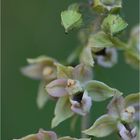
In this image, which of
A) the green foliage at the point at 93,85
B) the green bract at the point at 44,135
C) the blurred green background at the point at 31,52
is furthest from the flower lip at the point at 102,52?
the blurred green background at the point at 31,52

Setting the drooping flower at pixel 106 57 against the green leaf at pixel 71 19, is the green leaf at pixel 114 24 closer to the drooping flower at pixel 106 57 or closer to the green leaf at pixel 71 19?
the green leaf at pixel 71 19

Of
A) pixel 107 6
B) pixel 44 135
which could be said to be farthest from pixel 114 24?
pixel 44 135

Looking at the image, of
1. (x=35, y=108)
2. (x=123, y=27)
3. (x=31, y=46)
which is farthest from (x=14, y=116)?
(x=123, y=27)

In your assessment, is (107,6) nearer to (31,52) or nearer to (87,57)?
(87,57)

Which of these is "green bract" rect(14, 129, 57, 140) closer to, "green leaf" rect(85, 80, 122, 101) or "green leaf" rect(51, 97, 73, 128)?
"green leaf" rect(51, 97, 73, 128)

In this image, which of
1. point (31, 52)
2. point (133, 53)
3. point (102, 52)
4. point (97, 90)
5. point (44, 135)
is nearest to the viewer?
point (44, 135)

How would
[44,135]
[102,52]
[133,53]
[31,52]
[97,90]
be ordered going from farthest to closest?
[31,52] < [133,53] < [102,52] < [97,90] < [44,135]
